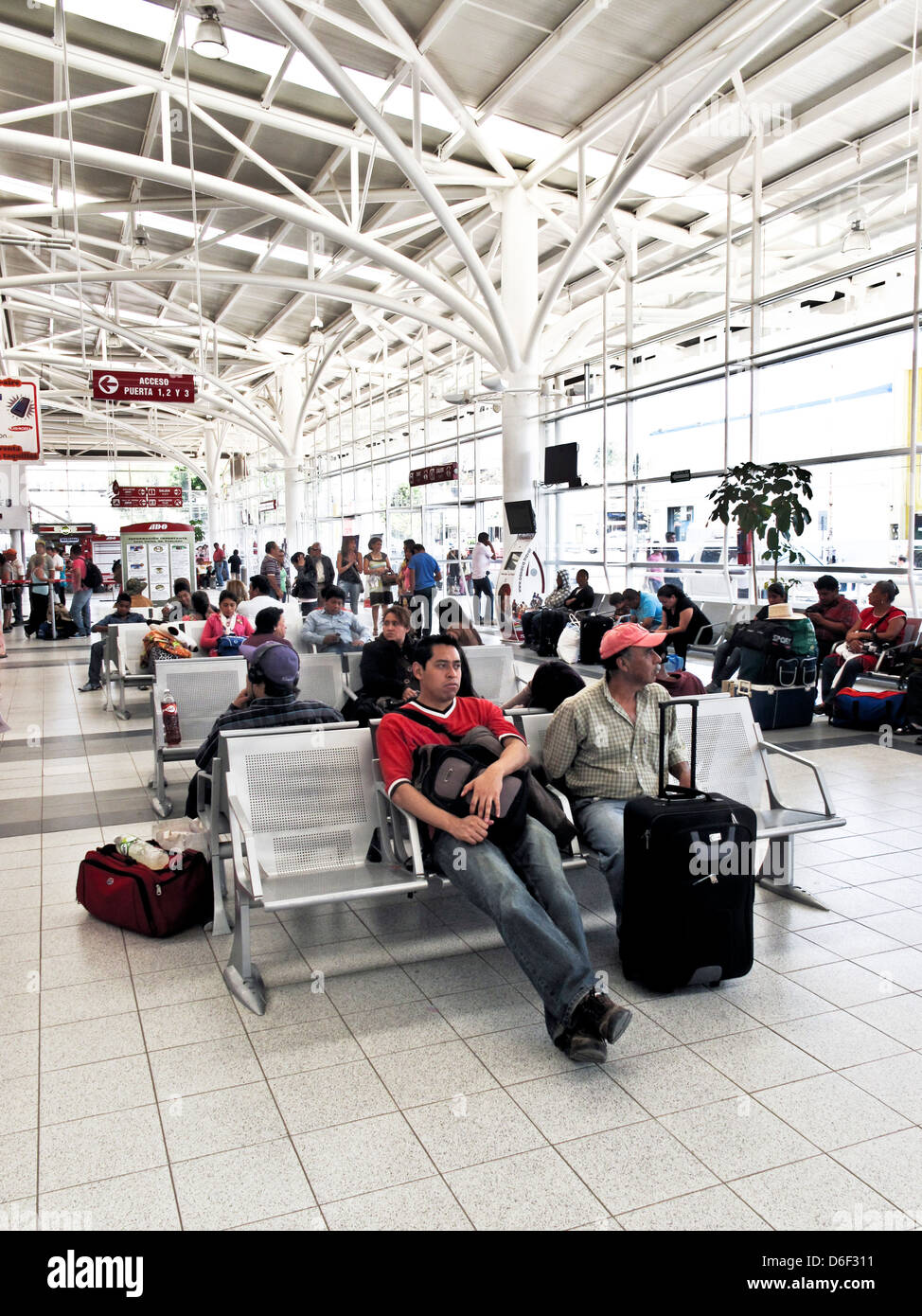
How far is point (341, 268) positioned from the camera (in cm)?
2014

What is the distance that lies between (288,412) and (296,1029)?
3360 centimetres

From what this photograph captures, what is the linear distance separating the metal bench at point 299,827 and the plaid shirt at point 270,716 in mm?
542

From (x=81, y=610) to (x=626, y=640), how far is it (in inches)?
782

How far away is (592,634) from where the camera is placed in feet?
44.3

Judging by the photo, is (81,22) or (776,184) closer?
(81,22)

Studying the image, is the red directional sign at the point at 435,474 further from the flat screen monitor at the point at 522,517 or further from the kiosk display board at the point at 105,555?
the kiosk display board at the point at 105,555

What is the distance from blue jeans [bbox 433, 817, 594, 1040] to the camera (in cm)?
332

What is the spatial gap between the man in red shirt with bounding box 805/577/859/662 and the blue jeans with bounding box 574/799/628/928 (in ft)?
24.7

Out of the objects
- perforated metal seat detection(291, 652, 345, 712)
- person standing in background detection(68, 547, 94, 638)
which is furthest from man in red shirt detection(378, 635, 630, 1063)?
person standing in background detection(68, 547, 94, 638)

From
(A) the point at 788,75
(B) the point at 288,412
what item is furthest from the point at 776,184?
(B) the point at 288,412

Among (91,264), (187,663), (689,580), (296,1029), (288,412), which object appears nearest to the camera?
(296,1029)

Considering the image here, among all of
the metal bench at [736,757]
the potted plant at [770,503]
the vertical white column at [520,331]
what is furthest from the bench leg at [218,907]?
the vertical white column at [520,331]

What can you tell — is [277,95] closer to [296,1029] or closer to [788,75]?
[788,75]

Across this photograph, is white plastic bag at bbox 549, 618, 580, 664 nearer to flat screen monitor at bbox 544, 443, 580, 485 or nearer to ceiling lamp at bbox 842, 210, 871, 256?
flat screen monitor at bbox 544, 443, 580, 485
